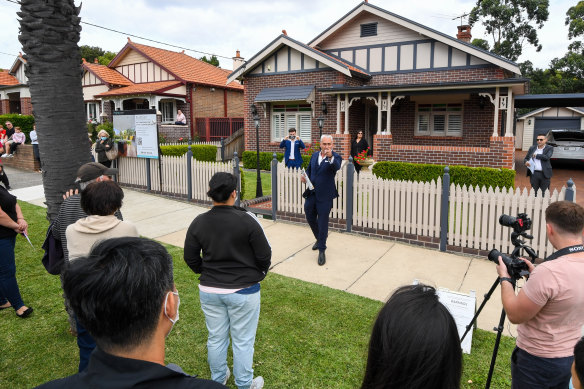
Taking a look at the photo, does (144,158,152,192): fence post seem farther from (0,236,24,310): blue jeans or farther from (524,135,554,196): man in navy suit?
(524,135,554,196): man in navy suit

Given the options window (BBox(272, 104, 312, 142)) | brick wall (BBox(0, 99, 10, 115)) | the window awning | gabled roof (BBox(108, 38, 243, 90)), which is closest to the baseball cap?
the window awning

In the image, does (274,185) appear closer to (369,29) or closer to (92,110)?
(369,29)

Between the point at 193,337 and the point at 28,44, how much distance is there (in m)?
3.30

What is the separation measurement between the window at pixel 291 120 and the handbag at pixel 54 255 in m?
14.8

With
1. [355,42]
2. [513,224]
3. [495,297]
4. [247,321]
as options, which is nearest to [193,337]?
[247,321]

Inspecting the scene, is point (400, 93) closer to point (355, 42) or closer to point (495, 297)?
point (355, 42)

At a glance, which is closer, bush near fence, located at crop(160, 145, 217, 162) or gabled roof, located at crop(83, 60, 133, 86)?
bush near fence, located at crop(160, 145, 217, 162)

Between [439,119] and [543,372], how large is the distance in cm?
1666

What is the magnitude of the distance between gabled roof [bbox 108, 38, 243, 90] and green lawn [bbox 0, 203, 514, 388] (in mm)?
20972

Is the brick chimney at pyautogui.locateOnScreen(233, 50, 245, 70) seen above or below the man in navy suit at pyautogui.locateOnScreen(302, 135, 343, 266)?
above

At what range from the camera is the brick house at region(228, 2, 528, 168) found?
623 inches

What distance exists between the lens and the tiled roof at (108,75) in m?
25.7

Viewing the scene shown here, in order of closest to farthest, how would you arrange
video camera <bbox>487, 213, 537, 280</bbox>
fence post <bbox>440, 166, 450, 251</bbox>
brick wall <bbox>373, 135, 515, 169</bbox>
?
1. video camera <bbox>487, 213, 537, 280</bbox>
2. fence post <bbox>440, 166, 450, 251</bbox>
3. brick wall <bbox>373, 135, 515, 169</bbox>

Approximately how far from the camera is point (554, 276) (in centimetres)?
232
